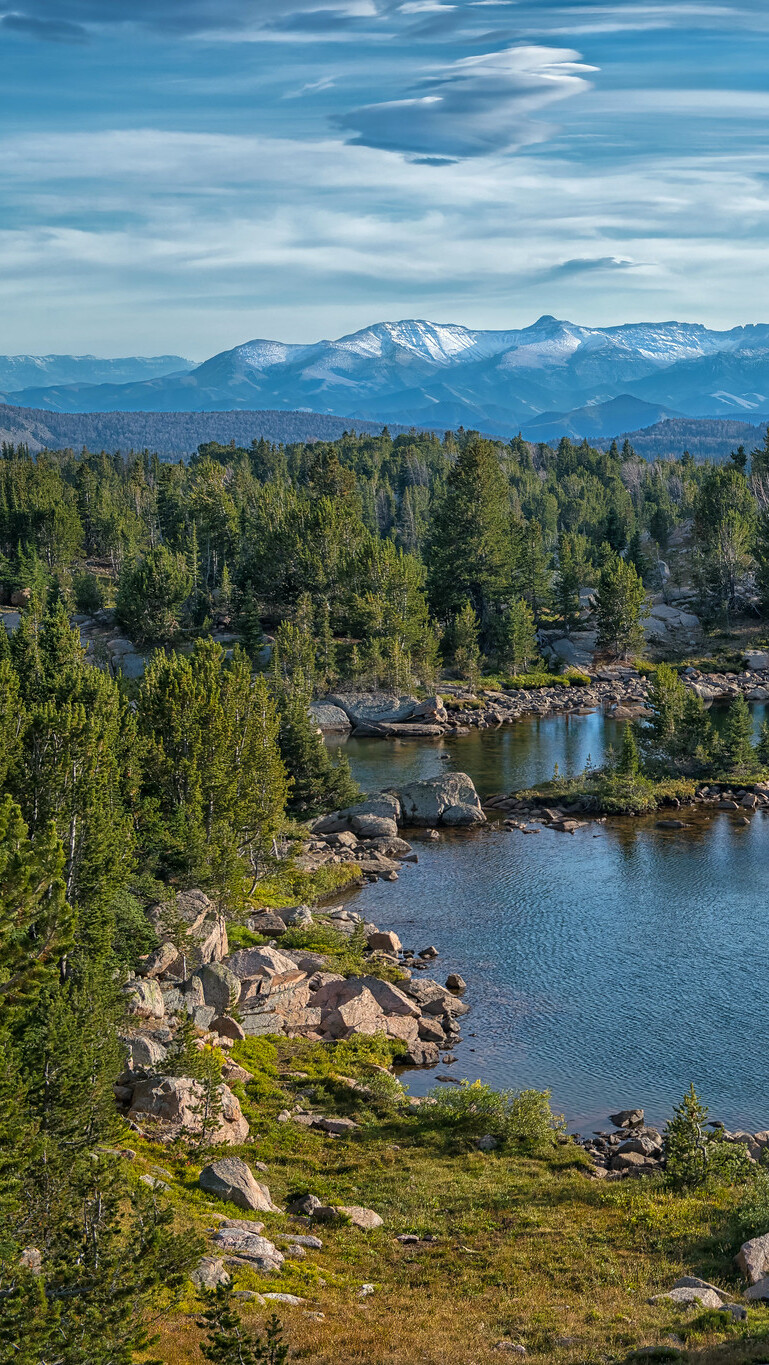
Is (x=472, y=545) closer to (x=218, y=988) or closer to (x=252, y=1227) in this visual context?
(x=218, y=988)

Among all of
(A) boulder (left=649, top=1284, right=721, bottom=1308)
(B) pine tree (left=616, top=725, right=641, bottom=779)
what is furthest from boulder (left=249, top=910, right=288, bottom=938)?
(B) pine tree (left=616, top=725, right=641, bottom=779)

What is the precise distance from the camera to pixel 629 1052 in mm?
39750

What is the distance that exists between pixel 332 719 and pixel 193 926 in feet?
193

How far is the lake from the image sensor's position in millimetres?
38375

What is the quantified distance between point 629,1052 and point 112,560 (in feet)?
425

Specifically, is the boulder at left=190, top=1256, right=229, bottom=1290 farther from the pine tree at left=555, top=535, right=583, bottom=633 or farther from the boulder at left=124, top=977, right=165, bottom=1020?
the pine tree at left=555, top=535, right=583, bottom=633

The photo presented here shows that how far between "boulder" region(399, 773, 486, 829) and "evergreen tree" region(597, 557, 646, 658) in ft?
168

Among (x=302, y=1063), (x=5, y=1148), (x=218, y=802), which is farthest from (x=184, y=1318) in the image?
(x=218, y=802)

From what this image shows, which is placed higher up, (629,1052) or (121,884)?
(121,884)

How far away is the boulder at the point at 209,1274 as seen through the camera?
72.7 feet

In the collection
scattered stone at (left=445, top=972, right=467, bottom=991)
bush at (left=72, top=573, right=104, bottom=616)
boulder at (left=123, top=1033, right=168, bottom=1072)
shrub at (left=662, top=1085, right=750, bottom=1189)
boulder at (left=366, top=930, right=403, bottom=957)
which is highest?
bush at (left=72, top=573, right=104, bottom=616)

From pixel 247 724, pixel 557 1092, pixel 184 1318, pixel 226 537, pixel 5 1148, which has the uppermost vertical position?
pixel 226 537

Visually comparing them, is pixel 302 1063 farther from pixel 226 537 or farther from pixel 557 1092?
pixel 226 537

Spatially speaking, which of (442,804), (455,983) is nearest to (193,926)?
(455,983)
